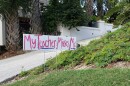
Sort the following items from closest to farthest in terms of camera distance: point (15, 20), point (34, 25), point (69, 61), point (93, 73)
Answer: point (93, 73)
point (69, 61)
point (15, 20)
point (34, 25)

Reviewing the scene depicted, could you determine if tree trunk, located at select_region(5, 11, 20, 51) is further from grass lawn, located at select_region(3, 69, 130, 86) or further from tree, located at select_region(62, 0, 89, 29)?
grass lawn, located at select_region(3, 69, 130, 86)

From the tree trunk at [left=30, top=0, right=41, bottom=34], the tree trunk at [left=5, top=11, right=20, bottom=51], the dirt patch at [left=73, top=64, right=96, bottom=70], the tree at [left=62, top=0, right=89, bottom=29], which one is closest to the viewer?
the dirt patch at [left=73, top=64, right=96, bottom=70]

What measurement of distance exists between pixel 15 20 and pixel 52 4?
16.2ft

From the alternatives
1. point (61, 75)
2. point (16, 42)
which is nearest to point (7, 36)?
point (16, 42)

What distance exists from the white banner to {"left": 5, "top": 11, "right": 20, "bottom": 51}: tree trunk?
916 centimetres

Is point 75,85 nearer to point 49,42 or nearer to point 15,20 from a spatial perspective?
point 49,42

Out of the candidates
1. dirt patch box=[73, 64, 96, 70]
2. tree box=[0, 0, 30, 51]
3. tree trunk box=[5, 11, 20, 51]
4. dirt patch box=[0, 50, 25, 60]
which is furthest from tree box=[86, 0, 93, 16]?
dirt patch box=[73, 64, 96, 70]

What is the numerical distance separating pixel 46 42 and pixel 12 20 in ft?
30.5

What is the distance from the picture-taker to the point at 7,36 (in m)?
19.5

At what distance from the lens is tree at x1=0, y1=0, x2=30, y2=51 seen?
18.0 meters

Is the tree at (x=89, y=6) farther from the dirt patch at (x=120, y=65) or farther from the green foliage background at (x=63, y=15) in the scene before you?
the dirt patch at (x=120, y=65)

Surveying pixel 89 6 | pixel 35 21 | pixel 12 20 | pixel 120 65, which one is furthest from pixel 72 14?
pixel 120 65

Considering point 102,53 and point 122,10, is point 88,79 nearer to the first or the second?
point 102,53

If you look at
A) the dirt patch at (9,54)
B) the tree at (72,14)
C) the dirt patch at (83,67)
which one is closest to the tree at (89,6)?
the tree at (72,14)
